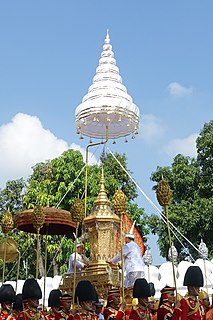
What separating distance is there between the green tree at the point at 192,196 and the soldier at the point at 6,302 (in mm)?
19344

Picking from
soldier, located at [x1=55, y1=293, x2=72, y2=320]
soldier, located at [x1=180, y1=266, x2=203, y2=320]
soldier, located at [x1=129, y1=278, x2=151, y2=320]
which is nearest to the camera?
soldier, located at [x1=180, y1=266, x2=203, y2=320]

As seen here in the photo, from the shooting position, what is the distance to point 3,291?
9484 mm

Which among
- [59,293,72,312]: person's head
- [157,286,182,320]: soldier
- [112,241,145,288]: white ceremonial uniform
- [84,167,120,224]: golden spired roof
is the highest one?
[84,167,120,224]: golden spired roof

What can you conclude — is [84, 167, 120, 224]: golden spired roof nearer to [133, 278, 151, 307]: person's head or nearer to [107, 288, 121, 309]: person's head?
[107, 288, 121, 309]: person's head

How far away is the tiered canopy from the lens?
16.8 meters

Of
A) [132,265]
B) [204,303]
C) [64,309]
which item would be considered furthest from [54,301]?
[132,265]

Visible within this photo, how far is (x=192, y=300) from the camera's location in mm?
6742

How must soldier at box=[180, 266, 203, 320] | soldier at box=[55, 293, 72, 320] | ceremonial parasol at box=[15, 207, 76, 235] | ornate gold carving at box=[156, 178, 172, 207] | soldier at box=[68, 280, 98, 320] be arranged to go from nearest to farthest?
soldier at box=[180, 266, 203, 320] → soldier at box=[68, 280, 98, 320] → soldier at box=[55, 293, 72, 320] → ornate gold carving at box=[156, 178, 172, 207] → ceremonial parasol at box=[15, 207, 76, 235]

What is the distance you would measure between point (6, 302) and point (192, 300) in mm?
3707

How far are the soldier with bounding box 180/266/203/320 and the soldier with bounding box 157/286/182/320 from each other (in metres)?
0.09

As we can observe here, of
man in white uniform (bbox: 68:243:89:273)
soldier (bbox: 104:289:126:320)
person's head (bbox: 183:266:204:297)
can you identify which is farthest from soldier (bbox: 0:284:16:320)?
man in white uniform (bbox: 68:243:89:273)

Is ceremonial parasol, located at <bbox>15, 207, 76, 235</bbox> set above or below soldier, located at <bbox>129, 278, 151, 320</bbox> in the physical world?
above

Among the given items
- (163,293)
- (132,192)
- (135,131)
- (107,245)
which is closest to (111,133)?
(135,131)

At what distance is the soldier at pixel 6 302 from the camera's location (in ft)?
26.9
